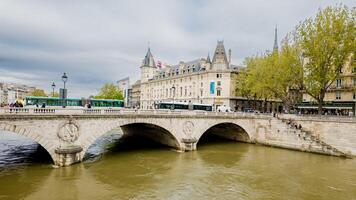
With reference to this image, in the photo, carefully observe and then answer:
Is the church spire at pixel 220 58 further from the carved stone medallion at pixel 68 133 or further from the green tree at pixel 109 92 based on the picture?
the carved stone medallion at pixel 68 133

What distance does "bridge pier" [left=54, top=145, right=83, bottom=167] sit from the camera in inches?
871

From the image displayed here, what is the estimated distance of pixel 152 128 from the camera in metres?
36.6

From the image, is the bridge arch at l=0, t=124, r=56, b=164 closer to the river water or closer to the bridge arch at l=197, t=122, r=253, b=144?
the river water

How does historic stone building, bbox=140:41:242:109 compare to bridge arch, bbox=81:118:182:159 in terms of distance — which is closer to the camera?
bridge arch, bbox=81:118:182:159

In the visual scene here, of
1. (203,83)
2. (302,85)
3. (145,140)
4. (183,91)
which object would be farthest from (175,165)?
(183,91)

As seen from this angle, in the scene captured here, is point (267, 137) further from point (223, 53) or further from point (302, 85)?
point (223, 53)

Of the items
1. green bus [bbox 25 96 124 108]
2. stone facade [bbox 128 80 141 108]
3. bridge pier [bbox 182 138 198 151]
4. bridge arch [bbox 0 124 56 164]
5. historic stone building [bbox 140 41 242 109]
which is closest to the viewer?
bridge arch [bbox 0 124 56 164]

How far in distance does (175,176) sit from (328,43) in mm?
30085

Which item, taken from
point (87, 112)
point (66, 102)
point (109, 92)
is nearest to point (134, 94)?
point (109, 92)

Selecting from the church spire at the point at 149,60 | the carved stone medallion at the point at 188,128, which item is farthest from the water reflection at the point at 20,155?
the church spire at the point at 149,60

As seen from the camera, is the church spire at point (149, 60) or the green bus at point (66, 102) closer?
the green bus at point (66, 102)

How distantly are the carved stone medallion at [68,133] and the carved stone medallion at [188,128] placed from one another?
45.3 feet

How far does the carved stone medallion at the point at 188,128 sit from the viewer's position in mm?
32688

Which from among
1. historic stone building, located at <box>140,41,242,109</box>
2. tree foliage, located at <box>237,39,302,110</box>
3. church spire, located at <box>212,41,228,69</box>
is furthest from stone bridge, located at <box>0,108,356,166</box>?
church spire, located at <box>212,41,228,69</box>
